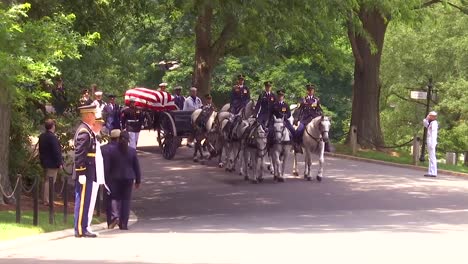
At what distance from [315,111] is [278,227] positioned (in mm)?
11717

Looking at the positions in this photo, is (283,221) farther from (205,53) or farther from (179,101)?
(205,53)

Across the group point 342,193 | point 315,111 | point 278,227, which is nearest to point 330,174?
point 315,111

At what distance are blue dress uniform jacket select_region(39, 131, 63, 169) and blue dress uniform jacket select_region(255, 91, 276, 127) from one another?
902 centimetres

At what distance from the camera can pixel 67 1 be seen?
26328 millimetres

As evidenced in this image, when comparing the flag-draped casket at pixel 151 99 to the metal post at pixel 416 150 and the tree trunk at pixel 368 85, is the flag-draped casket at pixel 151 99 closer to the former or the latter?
the metal post at pixel 416 150

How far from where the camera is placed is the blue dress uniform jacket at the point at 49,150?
21828 mm

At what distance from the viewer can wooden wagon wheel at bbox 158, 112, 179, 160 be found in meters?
35.2

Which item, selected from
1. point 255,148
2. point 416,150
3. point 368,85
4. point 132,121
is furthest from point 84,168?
point 368,85

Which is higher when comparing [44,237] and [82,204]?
[82,204]

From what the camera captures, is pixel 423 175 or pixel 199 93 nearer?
pixel 423 175

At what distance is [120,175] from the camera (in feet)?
62.6

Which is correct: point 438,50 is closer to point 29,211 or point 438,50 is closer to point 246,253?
point 29,211

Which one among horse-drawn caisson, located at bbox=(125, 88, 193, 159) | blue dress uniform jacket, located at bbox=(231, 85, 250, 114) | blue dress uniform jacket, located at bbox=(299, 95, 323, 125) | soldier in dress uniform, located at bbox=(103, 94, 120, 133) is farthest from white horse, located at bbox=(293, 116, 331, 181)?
soldier in dress uniform, located at bbox=(103, 94, 120, 133)

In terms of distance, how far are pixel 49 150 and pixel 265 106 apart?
9.68 metres
